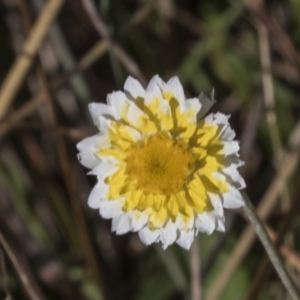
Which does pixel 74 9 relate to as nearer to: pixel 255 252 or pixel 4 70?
pixel 4 70

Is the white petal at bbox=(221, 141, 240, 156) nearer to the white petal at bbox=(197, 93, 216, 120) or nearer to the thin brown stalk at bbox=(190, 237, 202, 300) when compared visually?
the white petal at bbox=(197, 93, 216, 120)

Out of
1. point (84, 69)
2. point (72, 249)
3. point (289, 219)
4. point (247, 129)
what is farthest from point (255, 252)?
point (84, 69)

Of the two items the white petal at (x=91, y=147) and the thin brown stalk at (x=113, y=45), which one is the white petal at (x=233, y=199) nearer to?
the white petal at (x=91, y=147)

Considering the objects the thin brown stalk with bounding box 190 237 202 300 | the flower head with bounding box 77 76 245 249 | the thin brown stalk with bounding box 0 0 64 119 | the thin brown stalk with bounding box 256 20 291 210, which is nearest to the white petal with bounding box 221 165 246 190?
the flower head with bounding box 77 76 245 249

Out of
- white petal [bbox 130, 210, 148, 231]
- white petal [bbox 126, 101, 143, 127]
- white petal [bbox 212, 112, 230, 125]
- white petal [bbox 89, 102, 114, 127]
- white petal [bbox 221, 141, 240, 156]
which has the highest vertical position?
white petal [bbox 89, 102, 114, 127]

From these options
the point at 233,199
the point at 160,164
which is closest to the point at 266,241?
the point at 233,199

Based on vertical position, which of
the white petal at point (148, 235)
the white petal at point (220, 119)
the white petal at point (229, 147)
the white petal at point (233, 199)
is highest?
the white petal at point (220, 119)

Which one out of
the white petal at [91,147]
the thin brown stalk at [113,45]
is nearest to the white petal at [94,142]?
the white petal at [91,147]
